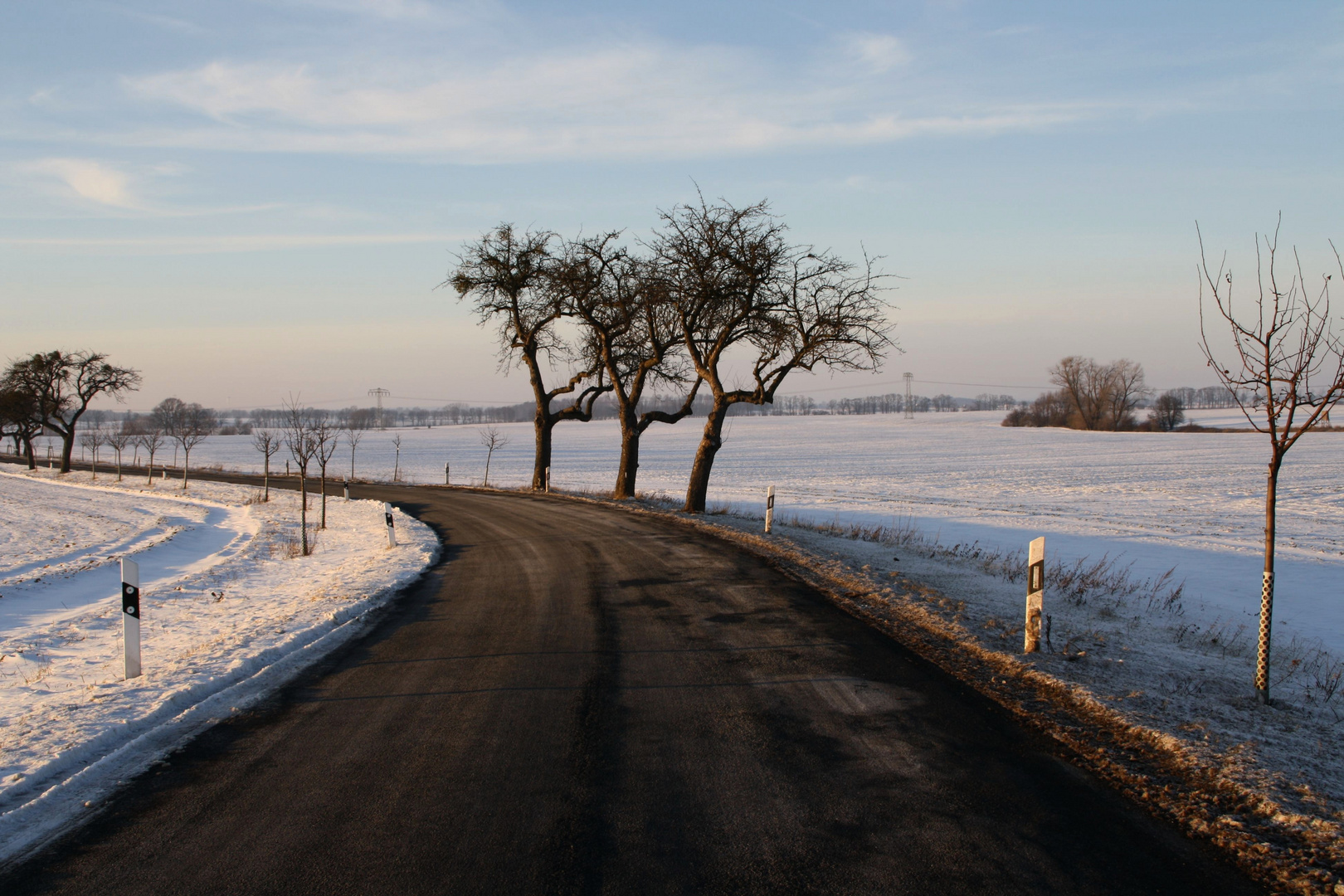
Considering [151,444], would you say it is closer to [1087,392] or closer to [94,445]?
[94,445]

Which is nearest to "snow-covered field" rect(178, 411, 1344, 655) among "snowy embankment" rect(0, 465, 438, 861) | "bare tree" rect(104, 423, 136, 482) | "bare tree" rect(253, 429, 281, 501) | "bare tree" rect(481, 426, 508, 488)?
"bare tree" rect(481, 426, 508, 488)

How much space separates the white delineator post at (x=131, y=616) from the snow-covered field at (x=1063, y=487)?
15.1 meters

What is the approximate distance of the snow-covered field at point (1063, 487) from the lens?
59.5 feet

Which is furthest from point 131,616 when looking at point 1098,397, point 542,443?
point 1098,397

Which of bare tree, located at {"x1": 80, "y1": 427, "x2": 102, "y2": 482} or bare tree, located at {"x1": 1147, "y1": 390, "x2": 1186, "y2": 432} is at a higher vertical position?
bare tree, located at {"x1": 1147, "y1": 390, "x2": 1186, "y2": 432}

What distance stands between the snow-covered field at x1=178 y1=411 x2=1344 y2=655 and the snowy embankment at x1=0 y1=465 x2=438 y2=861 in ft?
46.5

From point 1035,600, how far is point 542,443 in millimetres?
25531

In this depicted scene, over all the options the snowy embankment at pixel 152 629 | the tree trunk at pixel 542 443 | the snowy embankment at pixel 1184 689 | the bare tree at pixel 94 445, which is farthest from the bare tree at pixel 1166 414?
the bare tree at pixel 94 445

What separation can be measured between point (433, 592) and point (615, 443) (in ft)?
266

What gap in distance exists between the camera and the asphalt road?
3.72 metres

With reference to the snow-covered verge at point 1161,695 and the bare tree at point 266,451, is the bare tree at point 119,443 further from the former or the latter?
the snow-covered verge at point 1161,695

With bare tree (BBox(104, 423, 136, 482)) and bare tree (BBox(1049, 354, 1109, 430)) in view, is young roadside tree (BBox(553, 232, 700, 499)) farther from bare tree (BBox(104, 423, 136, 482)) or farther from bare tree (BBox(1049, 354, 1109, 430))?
bare tree (BBox(1049, 354, 1109, 430))

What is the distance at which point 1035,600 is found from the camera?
7488 mm

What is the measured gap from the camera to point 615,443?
9219 cm
